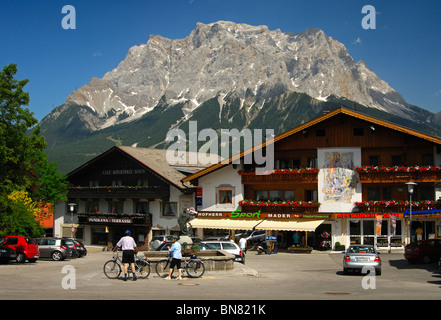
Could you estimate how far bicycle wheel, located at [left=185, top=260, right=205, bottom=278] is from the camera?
2372 cm

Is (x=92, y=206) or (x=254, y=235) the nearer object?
(x=254, y=235)

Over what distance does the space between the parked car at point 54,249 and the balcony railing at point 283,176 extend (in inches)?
737

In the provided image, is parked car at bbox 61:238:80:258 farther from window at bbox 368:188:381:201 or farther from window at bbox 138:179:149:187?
window at bbox 368:188:381:201

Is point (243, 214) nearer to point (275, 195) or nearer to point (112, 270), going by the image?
point (275, 195)

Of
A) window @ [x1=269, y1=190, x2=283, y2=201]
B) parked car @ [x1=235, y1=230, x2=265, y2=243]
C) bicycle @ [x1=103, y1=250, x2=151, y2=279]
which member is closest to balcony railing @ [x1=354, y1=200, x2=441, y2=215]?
window @ [x1=269, y1=190, x2=283, y2=201]

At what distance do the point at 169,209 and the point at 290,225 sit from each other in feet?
49.4

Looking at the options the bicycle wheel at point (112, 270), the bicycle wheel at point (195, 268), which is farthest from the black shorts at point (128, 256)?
the bicycle wheel at point (195, 268)

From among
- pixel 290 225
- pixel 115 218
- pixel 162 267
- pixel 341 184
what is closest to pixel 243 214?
pixel 290 225

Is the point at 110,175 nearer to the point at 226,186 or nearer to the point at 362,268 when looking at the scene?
the point at 226,186

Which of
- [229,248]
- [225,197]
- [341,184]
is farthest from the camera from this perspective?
[225,197]

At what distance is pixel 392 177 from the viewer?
4616cm

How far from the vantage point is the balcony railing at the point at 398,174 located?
44938 millimetres

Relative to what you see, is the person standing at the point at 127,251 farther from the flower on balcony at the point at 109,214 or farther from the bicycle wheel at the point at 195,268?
the flower on balcony at the point at 109,214

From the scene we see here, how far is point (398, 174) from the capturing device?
1811 inches
